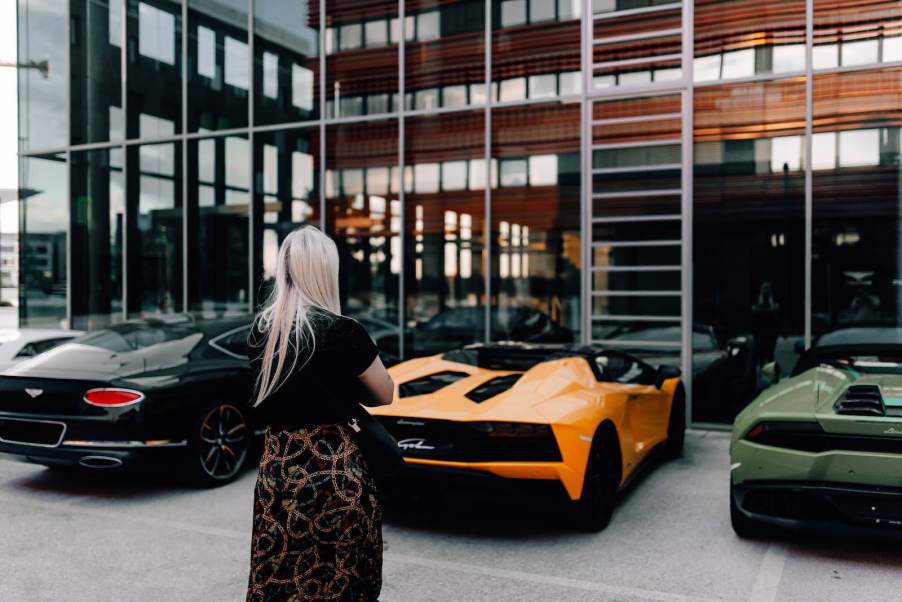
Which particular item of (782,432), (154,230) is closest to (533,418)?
(782,432)

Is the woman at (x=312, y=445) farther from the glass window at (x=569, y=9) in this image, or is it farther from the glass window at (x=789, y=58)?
the glass window at (x=569, y=9)

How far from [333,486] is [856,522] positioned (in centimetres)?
314

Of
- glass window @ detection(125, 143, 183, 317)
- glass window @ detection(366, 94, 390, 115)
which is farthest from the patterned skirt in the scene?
glass window @ detection(125, 143, 183, 317)

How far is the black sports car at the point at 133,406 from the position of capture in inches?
230

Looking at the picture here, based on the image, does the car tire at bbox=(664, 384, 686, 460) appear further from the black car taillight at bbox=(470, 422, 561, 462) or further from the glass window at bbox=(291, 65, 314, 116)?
the glass window at bbox=(291, 65, 314, 116)

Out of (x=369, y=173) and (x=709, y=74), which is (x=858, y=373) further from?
(x=369, y=173)

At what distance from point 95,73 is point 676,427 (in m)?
12.2

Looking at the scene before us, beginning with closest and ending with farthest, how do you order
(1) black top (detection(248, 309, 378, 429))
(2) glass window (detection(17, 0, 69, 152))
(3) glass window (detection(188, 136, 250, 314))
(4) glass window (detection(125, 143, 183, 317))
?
(1) black top (detection(248, 309, 378, 429))
(3) glass window (detection(188, 136, 250, 314))
(4) glass window (detection(125, 143, 183, 317))
(2) glass window (detection(17, 0, 69, 152))

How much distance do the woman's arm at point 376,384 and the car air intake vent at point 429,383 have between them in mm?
2613

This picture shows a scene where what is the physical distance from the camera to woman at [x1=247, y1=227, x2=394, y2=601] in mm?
2703

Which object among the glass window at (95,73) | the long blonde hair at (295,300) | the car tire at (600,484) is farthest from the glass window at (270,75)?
the long blonde hair at (295,300)

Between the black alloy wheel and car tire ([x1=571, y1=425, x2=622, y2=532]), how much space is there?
9.80 ft

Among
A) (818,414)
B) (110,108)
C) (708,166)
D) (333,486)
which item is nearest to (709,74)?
(708,166)

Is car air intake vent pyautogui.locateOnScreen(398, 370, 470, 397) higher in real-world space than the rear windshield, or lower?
lower
